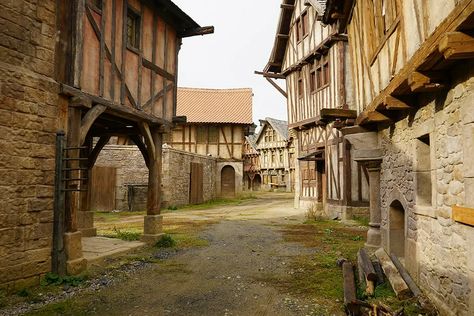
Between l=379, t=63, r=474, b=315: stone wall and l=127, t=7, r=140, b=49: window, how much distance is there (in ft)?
18.7

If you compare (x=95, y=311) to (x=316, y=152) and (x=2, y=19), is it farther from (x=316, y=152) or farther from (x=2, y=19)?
(x=316, y=152)

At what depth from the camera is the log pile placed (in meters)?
4.03

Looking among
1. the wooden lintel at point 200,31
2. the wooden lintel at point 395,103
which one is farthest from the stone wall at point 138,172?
the wooden lintel at point 395,103

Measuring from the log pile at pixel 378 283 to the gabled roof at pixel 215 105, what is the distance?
777 inches

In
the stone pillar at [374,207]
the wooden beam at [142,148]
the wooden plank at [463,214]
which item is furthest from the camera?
the wooden beam at [142,148]

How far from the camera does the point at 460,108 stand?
374 centimetres

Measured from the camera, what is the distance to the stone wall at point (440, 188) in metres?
3.59

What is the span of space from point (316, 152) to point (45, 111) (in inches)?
434

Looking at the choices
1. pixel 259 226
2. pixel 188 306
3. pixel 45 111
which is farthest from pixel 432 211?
pixel 259 226

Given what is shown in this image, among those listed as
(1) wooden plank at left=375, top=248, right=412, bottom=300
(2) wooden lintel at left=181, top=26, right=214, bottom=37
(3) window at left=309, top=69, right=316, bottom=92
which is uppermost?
(3) window at left=309, top=69, right=316, bottom=92

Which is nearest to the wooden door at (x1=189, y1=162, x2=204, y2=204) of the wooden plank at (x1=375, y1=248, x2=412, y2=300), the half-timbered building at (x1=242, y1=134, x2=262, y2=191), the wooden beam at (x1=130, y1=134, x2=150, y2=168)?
the wooden beam at (x1=130, y1=134, x2=150, y2=168)

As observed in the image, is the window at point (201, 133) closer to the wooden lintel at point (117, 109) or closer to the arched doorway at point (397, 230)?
the wooden lintel at point (117, 109)

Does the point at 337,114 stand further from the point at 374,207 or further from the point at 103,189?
the point at 103,189

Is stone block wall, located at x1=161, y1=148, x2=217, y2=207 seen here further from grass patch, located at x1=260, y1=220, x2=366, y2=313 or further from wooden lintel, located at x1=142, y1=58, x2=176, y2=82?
wooden lintel, located at x1=142, y1=58, x2=176, y2=82
